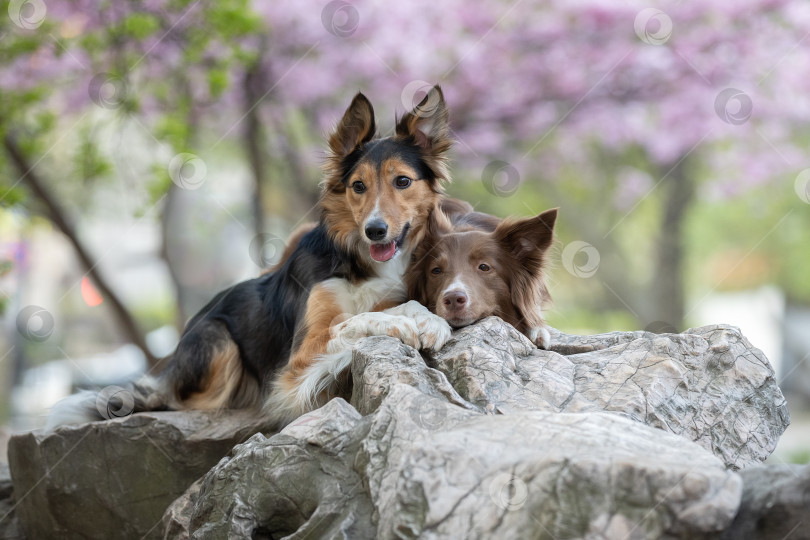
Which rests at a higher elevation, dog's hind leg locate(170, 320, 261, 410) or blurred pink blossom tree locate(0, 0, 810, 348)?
blurred pink blossom tree locate(0, 0, 810, 348)

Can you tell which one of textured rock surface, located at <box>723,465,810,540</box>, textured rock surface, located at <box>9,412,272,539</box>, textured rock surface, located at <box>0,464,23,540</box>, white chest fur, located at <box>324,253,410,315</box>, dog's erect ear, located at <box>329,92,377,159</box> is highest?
dog's erect ear, located at <box>329,92,377,159</box>

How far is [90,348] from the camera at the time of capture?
19.8 meters

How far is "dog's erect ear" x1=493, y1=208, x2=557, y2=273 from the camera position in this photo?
197 inches

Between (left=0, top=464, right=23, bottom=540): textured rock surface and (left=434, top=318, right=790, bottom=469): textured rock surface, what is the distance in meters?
3.33

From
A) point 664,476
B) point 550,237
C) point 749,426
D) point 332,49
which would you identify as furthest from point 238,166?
point 664,476

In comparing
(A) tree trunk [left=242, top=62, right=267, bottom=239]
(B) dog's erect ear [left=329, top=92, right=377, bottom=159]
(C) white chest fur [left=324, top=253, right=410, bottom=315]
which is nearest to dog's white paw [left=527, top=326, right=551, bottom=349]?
(C) white chest fur [left=324, top=253, right=410, bottom=315]

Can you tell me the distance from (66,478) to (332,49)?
7501 mm

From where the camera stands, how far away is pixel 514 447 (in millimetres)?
3191

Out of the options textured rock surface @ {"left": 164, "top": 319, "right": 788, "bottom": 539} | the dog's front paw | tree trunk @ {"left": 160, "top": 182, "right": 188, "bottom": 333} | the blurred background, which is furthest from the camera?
tree trunk @ {"left": 160, "top": 182, "right": 188, "bottom": 333}

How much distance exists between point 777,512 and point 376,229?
8.58ft

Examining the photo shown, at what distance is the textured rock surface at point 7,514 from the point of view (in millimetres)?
5773

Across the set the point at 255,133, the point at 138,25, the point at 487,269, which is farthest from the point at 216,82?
the point at 487,269

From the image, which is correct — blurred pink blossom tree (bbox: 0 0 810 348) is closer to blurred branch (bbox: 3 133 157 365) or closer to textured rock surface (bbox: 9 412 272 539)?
blurred branch (bbox: 3 133 157 365)

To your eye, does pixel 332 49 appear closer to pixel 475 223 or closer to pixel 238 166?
pixel 238 166
